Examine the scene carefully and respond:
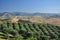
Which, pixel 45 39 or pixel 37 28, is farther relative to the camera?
pixel 37 28

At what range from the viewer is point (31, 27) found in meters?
29.8

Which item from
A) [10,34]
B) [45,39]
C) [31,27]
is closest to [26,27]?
[31,27]

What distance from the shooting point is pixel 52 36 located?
25.8 meters

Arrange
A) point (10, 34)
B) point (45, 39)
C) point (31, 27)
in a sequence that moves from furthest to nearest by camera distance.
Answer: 1. point (31, 27)
2. point (10, 34)
3. point (45, 39)

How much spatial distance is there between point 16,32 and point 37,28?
4.95m

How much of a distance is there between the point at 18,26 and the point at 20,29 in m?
1.75

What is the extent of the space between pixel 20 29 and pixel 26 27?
5.48 feet

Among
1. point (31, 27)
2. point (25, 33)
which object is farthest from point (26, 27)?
point (25, 33)

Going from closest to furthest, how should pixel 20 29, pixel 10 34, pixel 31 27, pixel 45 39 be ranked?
pixel 45 39 → pixel 10 34 → pixel 20 29 → pixel 31 27

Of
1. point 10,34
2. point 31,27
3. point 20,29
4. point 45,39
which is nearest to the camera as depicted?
point 45,39

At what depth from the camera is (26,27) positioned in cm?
2920

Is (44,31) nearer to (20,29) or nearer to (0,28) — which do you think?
(20,29)

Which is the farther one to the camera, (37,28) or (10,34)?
(37,28)

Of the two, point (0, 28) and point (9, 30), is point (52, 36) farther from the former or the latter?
point (0, 28)
